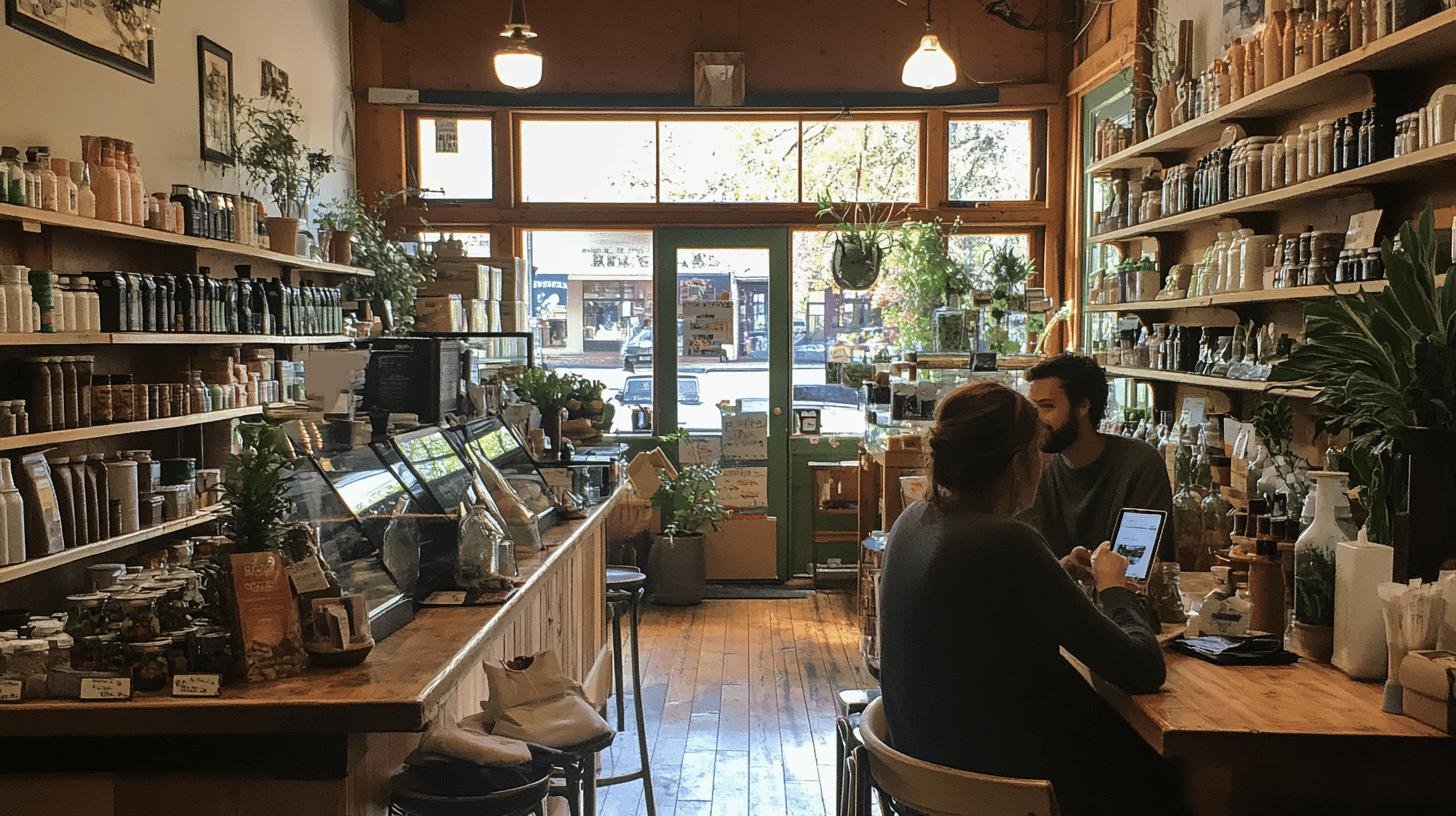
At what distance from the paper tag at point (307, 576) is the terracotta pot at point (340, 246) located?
4713 millimetres

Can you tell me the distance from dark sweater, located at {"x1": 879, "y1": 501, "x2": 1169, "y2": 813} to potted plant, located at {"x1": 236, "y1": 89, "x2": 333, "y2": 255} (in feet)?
14.8

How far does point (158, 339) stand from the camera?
15.6 ft

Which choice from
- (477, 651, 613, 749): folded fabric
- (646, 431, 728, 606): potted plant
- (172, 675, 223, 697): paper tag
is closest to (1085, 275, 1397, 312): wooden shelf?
(477, 651, 613, 749): folded fabric

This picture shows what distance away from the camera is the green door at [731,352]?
8.05m

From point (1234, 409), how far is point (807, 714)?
218cm

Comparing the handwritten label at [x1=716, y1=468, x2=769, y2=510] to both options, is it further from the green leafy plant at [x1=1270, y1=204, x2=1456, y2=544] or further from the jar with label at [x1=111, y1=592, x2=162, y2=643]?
the jar with label at [x1=111, y1=592, x2=162, y2=643]

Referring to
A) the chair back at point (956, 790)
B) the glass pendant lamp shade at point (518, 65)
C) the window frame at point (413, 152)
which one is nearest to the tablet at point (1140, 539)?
the chair back at point (956, 790)

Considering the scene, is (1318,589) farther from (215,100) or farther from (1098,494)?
(215,100)

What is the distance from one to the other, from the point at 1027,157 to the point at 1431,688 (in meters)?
6.35

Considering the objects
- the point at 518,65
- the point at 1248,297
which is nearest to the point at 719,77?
the point at 518,65

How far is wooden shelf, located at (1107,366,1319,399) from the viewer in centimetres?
394

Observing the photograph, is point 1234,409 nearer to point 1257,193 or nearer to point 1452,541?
point 1257,193

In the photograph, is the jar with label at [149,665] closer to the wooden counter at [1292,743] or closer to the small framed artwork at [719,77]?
the wooden counter at [1292,743]

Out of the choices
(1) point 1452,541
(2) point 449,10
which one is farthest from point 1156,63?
(2) point 449,10
